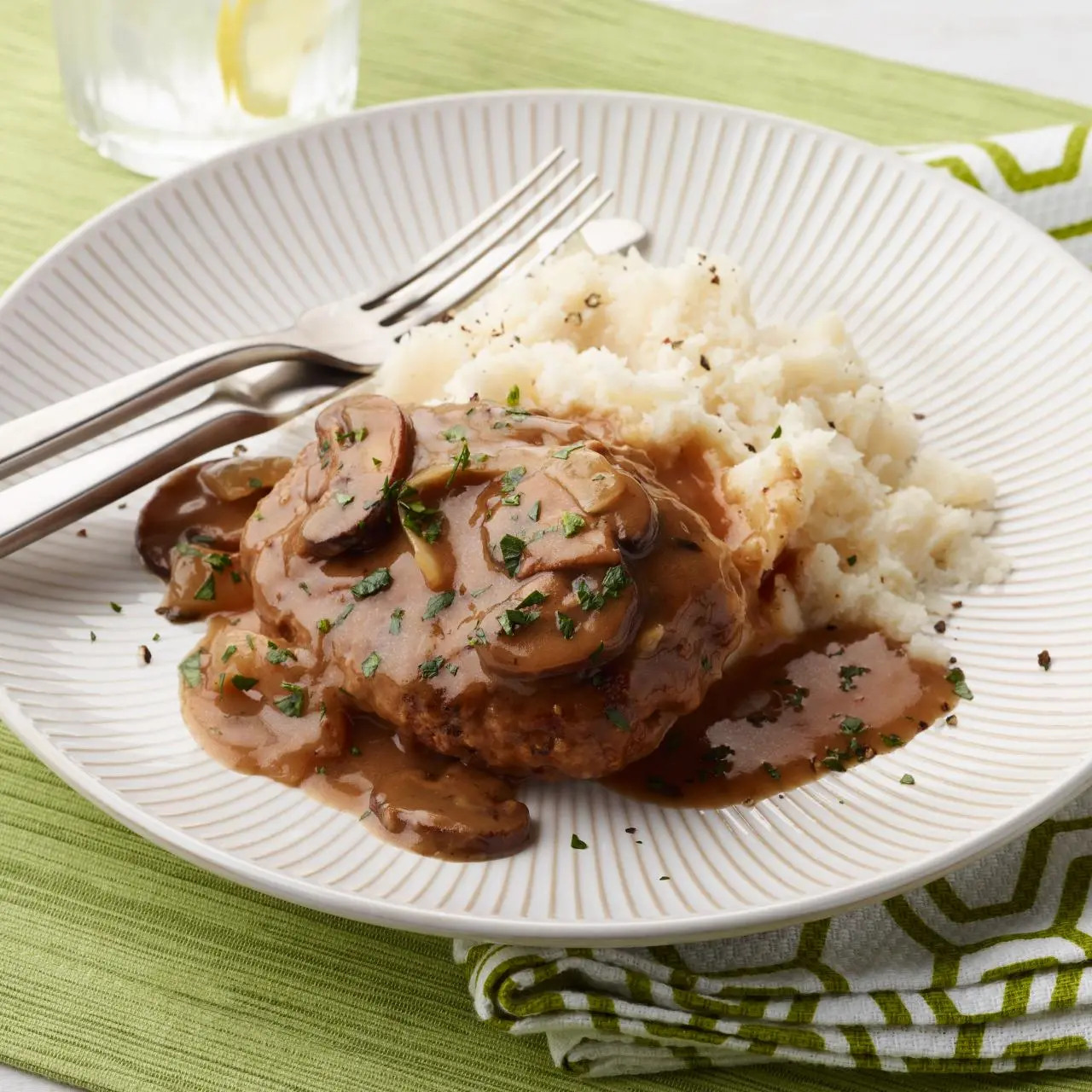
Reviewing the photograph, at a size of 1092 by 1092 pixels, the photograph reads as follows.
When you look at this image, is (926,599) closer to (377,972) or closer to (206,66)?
(377,972)

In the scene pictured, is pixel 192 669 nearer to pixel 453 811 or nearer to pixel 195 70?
pixel 453 811

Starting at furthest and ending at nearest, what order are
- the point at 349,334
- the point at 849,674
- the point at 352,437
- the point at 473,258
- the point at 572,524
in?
the point at 473,258 → the point at 349,334 → the point at 849,674 → the point at 352,437 → the point at 572,524

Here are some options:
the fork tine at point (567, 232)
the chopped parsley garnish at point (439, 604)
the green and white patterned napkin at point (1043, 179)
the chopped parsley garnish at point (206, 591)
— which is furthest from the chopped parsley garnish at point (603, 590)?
the green and white patterned napkin at point (1043, 179)

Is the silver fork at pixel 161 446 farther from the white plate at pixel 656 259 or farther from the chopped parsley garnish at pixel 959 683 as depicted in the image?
the chopped parsley garnish at pixel 959 683

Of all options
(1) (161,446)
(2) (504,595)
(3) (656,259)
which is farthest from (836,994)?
(3) (656,259)

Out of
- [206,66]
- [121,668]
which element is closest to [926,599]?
[121,668]

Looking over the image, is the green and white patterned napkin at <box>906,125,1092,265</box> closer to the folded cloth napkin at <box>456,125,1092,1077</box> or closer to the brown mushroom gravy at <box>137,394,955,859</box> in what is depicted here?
the brown mushroom gravy at <box>137,394,955,859</box>

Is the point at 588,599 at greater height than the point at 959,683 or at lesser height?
greater
